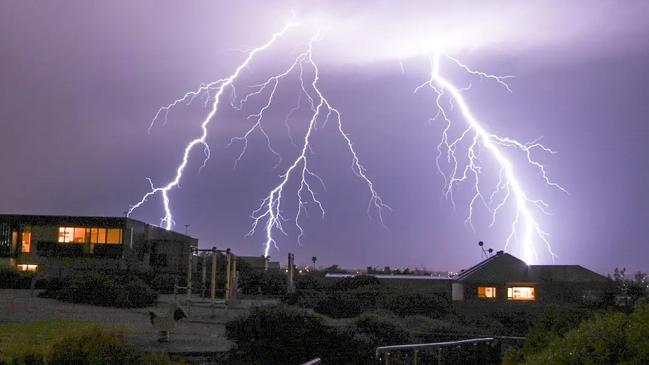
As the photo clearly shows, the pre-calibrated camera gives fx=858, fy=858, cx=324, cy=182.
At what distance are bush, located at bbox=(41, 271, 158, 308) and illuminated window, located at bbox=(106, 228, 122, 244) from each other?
51.2 feet

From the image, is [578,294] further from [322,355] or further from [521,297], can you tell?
[322,355]

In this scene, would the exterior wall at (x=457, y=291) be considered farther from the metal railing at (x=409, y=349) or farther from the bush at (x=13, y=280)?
the metal railing at (x=409, y=349)

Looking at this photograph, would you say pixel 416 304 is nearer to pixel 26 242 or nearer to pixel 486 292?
pixel 486 292

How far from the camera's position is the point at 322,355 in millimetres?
15836

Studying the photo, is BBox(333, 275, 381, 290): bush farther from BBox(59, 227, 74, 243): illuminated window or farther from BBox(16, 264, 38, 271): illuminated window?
BBox(16, 264, 38, 271): illuminated window

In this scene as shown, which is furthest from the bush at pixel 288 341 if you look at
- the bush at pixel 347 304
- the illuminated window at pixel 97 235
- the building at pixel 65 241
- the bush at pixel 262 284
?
the illuminated window at pixel 97 235

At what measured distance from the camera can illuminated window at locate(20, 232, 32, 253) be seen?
45.5 meters

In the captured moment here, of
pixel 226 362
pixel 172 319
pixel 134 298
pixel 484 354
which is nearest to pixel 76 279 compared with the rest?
pixel 134 298

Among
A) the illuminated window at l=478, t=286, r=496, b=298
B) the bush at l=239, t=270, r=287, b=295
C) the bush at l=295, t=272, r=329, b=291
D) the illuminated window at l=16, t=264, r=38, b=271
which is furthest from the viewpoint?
the illuminated window at l=16, t=264, r=38, b=271

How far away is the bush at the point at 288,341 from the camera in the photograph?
15625 millimetres

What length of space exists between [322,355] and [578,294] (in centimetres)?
2233

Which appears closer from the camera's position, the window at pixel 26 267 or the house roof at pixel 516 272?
the house roof at pixel 516 272

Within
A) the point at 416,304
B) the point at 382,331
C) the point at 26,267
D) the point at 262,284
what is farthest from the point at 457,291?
the point at 26,267

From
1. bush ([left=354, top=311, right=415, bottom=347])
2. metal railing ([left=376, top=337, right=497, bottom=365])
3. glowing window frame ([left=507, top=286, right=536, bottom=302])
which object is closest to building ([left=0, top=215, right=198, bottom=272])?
glowing window frame ([left=507, top=286, right=536, bottom=302])
